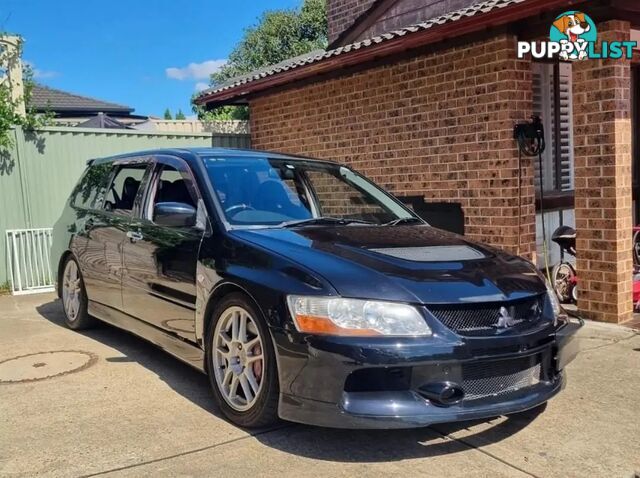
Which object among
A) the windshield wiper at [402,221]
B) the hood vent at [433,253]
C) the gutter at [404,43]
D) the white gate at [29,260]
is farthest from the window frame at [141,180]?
the white gate at [29,260]

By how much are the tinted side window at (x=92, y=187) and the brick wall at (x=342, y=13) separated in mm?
7874

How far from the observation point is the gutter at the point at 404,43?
18.8 ft

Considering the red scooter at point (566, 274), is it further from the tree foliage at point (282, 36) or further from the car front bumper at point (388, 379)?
the tree foliage at point (282, 36)

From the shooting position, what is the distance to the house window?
831 cm

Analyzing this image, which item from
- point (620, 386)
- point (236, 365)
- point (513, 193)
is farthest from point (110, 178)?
point (620, 386)

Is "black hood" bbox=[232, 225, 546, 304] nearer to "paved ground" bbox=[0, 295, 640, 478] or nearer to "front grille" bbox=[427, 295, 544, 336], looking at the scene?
"front grille" bbox=[427, 295, 544, 336]

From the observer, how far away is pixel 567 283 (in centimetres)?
698

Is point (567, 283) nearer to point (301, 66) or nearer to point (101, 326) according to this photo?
point (301, 66)

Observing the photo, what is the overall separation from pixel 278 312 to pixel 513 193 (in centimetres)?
390

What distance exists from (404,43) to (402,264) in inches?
167

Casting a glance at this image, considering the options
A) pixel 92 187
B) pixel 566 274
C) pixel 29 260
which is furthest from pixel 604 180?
pixel 29 260

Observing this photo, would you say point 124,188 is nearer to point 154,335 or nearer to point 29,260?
point 154,335

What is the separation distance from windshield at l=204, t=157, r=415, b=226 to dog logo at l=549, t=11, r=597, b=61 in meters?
2.42

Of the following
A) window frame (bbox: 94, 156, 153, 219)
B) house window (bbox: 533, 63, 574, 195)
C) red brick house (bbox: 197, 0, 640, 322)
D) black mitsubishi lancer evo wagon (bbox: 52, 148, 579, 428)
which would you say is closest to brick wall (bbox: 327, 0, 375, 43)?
red brick house (bbox: 197, 0, 640, 322)
